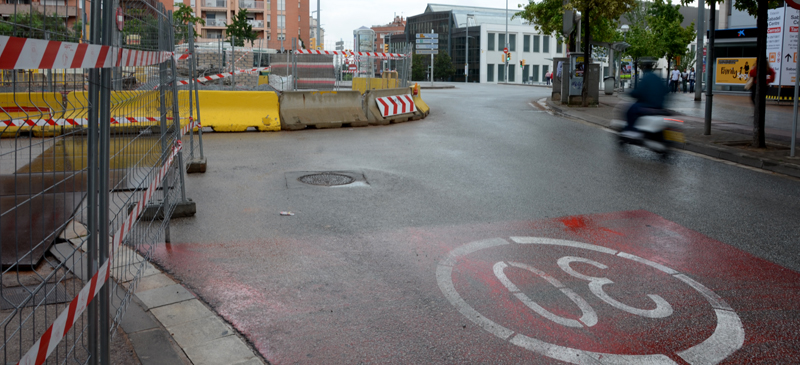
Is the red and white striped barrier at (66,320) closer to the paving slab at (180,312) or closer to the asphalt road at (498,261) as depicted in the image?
the paving slab at (180,312)

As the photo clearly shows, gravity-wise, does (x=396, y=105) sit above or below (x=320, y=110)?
above

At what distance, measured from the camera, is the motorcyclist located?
444 inches

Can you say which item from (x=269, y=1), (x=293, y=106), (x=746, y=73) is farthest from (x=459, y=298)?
(x=269, y=1)

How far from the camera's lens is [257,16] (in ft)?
302

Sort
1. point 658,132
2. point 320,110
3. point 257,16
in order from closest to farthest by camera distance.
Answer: point 658,132 < point 320,110 < point 257,16

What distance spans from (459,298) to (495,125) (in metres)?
13.1

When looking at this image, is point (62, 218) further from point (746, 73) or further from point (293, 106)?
point (746, 73)

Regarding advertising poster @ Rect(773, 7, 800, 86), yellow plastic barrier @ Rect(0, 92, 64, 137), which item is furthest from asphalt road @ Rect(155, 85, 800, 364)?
advertising poster @ Rect(773, 7, 800, 86)

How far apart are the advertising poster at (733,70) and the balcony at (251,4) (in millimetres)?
68848

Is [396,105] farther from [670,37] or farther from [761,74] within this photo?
[670,37]

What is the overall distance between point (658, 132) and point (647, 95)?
65 centimetres

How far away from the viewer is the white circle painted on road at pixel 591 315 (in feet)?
12.9

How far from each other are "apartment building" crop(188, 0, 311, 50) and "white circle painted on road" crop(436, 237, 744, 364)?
3270 inches

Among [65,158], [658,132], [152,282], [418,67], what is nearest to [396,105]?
[658,132]
